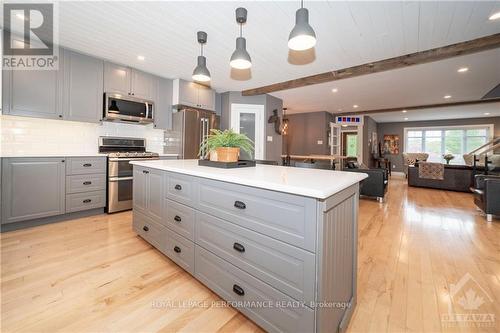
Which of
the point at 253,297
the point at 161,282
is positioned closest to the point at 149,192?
the point at 161,282

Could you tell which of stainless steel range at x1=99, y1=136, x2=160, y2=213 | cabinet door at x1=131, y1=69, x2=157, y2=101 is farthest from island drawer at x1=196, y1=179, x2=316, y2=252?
cabinet door at x1=131, y1=69, x2=157, y2=101

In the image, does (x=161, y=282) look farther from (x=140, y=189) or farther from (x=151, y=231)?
(x=140, y=189)

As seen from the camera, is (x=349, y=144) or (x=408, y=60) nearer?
(x=408, y=60)

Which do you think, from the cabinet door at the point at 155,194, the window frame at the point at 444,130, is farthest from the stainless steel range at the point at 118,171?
the window frame at the point at 444,130

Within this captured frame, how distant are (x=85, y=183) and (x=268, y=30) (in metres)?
3.30

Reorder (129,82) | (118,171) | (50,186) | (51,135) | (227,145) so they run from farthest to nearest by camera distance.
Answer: (129,82) < (118,171) < (51,135) < (50,186) < (227,145)

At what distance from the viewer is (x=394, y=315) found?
1.42 m

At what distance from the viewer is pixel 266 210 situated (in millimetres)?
1174

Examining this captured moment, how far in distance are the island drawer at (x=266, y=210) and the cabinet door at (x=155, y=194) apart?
0.71 metres

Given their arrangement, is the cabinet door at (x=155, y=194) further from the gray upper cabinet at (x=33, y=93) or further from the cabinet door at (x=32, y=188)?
the gray upper cabinet at (x=33, y=93)

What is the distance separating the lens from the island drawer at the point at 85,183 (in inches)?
121

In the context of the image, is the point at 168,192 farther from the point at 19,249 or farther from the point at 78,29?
the point at 78,29

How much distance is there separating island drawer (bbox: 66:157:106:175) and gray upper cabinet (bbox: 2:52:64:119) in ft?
2.11

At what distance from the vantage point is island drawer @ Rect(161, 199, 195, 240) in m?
1.68
